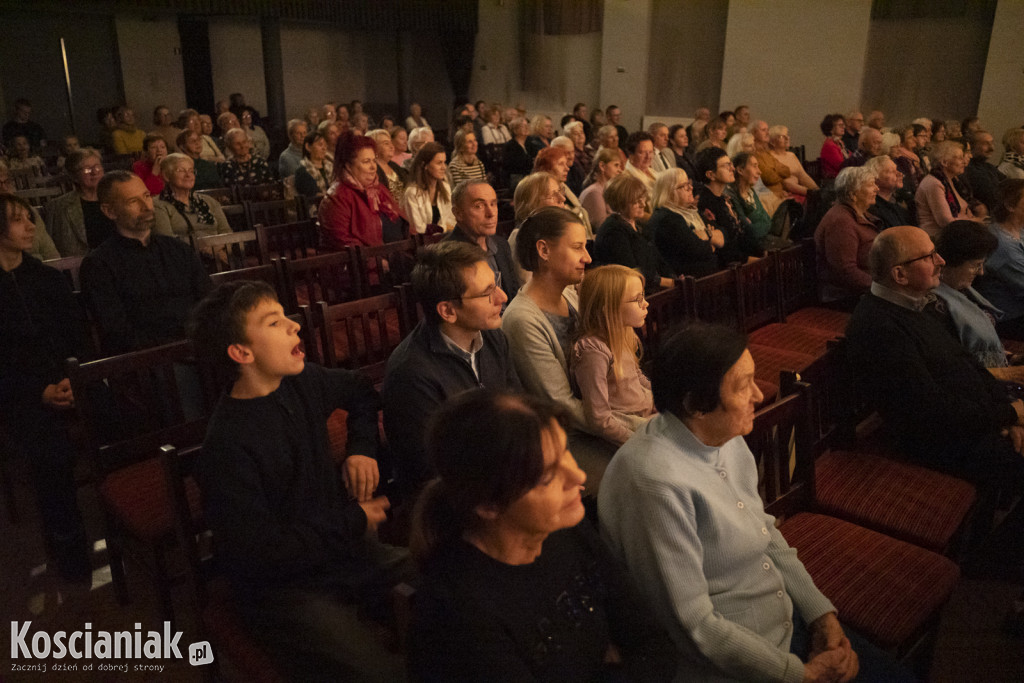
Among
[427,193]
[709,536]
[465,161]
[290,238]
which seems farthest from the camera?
[465,161]

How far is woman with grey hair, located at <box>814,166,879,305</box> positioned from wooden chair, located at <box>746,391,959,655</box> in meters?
2.15

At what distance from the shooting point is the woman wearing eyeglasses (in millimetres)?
3992

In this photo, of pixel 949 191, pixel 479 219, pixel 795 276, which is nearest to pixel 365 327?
pixel 479 219

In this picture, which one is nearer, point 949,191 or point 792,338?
point 792,338

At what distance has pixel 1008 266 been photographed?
3.63m

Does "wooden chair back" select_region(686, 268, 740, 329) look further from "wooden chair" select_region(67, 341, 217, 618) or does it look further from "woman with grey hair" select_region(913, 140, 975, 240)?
"woman with grey hair" select_region(913, 140, 975, 240)

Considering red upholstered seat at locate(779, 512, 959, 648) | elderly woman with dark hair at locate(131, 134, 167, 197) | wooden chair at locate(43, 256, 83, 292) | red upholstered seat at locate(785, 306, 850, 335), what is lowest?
red upholstered seat at locate(779, 512, 959, 648)

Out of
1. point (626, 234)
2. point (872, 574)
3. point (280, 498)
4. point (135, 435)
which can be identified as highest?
point (626, 234)

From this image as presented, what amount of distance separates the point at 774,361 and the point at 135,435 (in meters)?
2.49

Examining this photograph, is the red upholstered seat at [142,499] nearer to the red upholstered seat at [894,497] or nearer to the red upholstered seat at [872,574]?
the red upholstered seat at [872,574]

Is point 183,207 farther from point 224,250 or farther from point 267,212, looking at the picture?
point 267,212

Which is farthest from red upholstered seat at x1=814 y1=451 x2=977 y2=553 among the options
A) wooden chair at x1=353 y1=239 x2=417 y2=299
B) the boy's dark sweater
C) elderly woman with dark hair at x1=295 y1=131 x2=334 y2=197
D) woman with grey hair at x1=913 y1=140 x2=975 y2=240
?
→ elderly woman with dark hair at x1=295 y1=131 x2=334 y2=197

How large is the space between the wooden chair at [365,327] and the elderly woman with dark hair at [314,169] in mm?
3148

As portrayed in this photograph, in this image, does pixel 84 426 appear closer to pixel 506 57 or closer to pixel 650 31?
pixel 650 31
